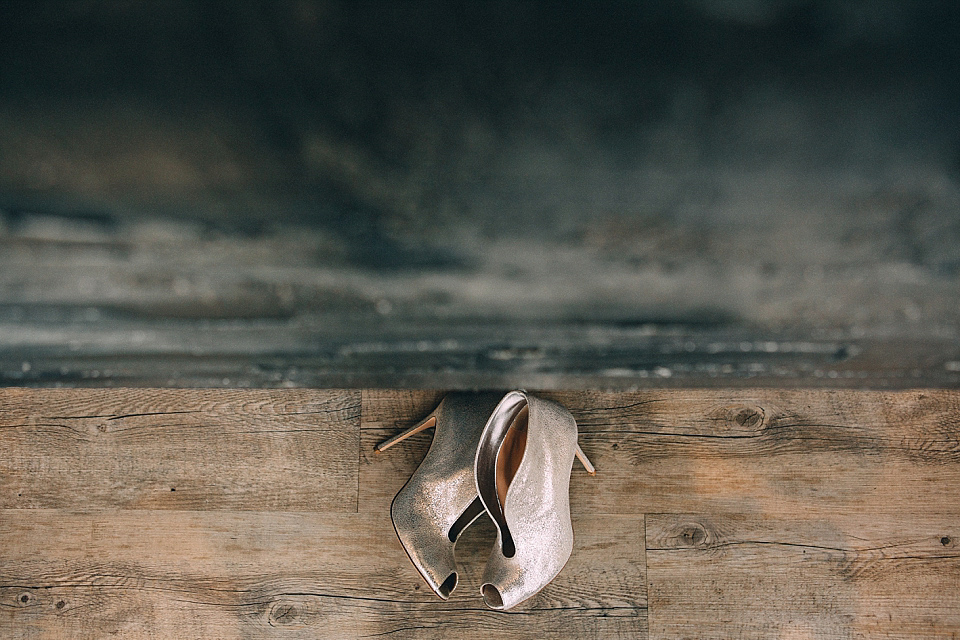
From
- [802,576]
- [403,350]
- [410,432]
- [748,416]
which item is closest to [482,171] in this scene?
[403,350]

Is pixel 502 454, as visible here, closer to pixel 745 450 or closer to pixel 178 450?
pixel 745 450

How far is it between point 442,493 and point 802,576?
550 millimetres

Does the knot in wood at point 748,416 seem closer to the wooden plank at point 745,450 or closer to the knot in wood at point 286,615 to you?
the wooden plank at point 745,450

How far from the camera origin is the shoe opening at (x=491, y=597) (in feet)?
2.60

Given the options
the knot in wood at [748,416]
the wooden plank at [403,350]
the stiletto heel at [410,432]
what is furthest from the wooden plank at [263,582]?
the wooden plank at [403,350]

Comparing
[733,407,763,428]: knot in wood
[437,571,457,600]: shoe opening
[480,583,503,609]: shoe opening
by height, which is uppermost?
[733,407,763,428]: knot in wood

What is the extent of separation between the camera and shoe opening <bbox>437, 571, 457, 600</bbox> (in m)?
0.81

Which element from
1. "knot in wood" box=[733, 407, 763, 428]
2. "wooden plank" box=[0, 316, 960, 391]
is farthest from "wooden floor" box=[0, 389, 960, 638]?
"wooden plank" box=[0, 316, 960, 391]

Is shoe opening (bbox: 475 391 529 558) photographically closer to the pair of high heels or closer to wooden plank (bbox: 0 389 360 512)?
the pair of high heels

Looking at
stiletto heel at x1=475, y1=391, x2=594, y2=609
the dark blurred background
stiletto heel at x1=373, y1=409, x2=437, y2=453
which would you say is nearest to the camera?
the dark blurred background

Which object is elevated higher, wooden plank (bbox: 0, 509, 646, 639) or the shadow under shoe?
the shadow under shoe

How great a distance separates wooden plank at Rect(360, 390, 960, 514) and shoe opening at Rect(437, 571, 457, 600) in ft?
0.47

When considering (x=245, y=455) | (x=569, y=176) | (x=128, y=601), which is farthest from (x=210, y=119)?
(x=128, y=601)

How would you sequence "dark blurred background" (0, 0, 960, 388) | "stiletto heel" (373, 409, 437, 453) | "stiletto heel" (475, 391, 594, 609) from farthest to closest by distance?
"stiletto heel" (373, 409, 437, 453) < "stiletto heel" (475, 391, 594, 609) < "dark blurred background" (0, 0, 960, 388)
